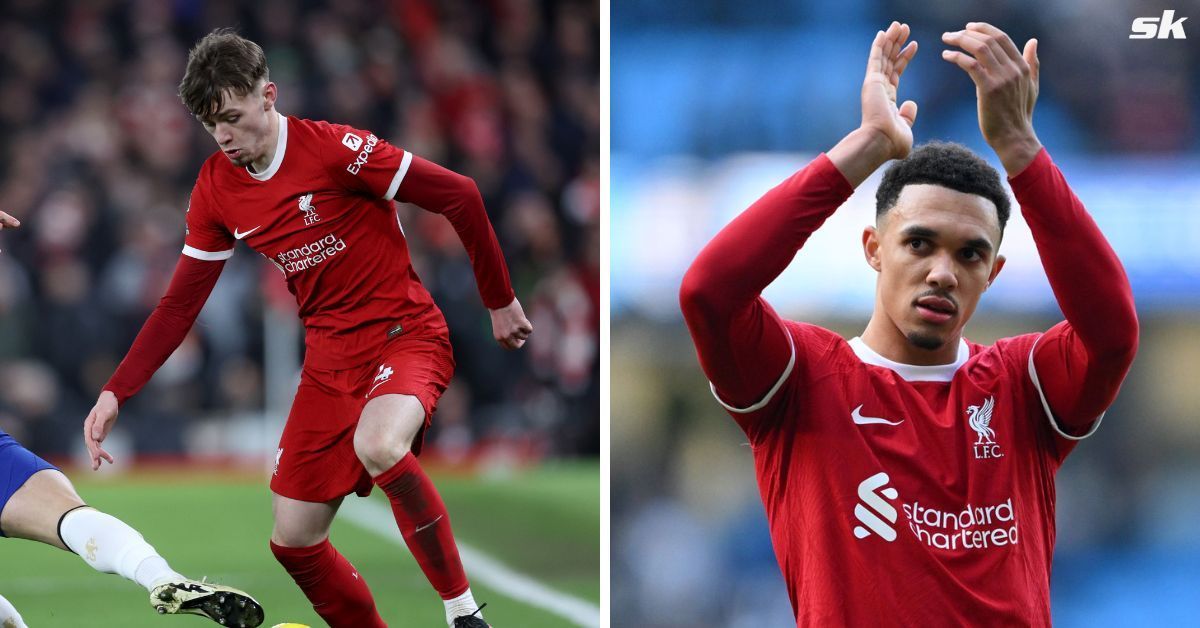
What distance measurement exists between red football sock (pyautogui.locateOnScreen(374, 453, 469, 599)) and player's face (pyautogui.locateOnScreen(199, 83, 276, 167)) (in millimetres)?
1240

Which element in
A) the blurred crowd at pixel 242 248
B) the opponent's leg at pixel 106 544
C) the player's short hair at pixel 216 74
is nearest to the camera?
the opponent's leg at pixel 106 544

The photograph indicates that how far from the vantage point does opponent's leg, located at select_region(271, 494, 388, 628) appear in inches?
211

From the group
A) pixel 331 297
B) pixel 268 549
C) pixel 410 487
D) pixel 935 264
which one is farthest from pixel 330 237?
pixel 268 549

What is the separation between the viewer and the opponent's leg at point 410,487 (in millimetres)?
5008

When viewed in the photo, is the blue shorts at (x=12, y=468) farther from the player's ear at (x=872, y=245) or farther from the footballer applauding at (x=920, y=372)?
the player's ear at (x=872, y=245)

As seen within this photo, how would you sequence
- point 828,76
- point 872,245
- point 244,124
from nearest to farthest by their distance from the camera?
point 872,245 < point 244,124 < point 828,76

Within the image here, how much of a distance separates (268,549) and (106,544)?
194 inches

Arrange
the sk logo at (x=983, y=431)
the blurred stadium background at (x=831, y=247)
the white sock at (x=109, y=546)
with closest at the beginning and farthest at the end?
the sk logo at (x=983, y=431), the white sock at (x=109, y=546), the blurred stadium background at (x=831, y=247)

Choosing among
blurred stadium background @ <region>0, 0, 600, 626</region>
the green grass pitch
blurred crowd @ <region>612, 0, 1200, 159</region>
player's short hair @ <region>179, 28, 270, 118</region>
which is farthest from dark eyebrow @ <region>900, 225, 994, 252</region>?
blurred stadium background @ <region>0, 0, 600, 626</region>

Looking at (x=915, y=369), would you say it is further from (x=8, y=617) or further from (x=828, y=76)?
(x=828, y=76)

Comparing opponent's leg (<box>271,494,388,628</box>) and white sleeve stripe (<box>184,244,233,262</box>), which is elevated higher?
white sleeve stripe (<box>184,244,233,262</box>)

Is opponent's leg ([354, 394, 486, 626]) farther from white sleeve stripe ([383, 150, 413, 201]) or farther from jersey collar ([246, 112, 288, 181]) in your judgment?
jersey collar ([246, 112, 288, 181])

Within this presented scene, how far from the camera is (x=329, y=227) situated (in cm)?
532

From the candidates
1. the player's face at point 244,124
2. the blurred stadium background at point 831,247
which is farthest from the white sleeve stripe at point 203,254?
the blurred stadium background at point 831,247
